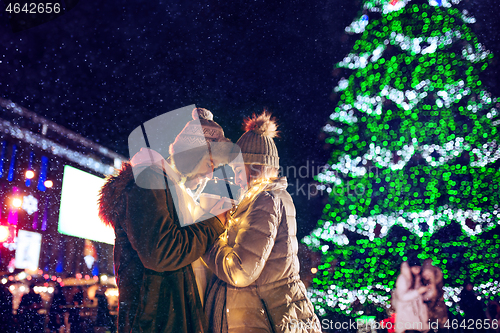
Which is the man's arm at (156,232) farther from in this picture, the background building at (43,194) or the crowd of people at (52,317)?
the background building at (43,194)

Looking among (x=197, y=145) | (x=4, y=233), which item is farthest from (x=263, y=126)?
(x=4, y=233)

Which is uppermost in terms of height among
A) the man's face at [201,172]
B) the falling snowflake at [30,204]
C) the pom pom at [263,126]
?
the falling snowflake at [30,204]

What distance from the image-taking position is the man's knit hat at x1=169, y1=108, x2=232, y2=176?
6.07ft

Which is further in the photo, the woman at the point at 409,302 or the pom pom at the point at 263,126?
the woman at the point at 409,302

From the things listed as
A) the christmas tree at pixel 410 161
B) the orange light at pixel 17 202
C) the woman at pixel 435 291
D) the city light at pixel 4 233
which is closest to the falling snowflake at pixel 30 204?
the orange light at pixel 17 202

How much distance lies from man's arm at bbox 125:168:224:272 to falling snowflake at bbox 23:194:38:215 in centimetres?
1398

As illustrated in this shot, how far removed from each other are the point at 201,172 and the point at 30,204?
1406cm

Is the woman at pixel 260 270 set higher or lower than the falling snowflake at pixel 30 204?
lower

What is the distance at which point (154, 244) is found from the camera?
148 centimetres

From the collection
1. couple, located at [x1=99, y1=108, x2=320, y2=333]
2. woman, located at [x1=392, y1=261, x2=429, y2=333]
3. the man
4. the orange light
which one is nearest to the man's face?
couple, located at [x1=99, y1=108, x2=320, y2=333]

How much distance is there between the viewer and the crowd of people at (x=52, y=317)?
6.65 metres

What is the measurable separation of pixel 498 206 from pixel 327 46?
3579 millimetres

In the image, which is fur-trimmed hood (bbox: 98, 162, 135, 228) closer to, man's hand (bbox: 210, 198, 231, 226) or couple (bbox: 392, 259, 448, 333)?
man's hand (bbox: 210, 198, 231, 226)

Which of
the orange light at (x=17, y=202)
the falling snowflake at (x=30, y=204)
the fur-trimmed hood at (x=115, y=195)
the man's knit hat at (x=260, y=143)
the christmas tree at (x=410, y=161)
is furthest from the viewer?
the falling snowflake at (x=30, y=204)
